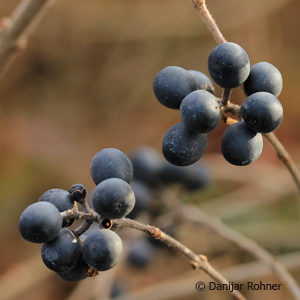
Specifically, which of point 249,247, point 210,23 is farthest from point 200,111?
point 249,247

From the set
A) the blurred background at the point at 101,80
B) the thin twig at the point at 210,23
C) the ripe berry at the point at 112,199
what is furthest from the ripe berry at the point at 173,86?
the blurred background at the point at 101,80

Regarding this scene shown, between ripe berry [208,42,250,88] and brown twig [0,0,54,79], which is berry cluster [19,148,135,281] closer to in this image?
ripe berry [208,42,250,88]

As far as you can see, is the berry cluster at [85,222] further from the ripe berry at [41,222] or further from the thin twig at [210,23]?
the thin twig at [210,23]

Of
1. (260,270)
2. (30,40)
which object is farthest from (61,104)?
(260,270)

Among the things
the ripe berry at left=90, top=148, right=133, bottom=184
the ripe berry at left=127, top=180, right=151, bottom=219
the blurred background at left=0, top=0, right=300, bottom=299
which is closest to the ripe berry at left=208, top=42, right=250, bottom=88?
the ripe berry at left=90, top=148, right=133, bottom=184

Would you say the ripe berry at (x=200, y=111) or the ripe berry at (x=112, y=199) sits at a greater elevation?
the ripe berry at (x=200, y=111)

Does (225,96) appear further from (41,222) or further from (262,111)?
(41,222)
